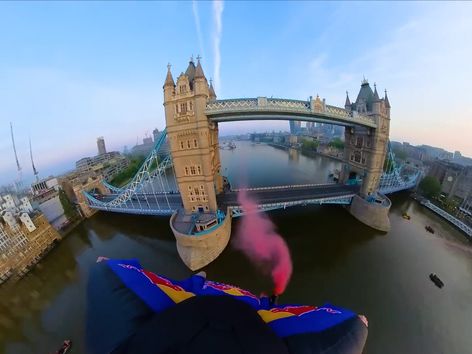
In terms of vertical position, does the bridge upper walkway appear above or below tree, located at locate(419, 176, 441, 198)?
above

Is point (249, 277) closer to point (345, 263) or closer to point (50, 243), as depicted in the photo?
point (345, 263)

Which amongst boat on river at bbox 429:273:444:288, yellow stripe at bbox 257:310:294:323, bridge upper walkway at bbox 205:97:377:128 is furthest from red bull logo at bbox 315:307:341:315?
boat on river at bbox 429:273:444:288

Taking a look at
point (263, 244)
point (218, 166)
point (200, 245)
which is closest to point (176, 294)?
point (200, 245)

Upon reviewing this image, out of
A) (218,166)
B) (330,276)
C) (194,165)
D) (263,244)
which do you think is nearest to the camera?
(330,276)

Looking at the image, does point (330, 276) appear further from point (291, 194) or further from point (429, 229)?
point (429, 229)

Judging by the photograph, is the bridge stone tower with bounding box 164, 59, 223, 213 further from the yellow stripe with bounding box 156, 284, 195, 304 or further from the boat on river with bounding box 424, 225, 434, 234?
the boat on river with bounding box 424, 225, 434, 234

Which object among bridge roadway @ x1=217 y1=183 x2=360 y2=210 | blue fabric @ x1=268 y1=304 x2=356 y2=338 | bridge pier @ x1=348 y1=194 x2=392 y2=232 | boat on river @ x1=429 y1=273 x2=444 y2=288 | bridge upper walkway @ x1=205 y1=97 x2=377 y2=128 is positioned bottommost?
boat on river @ x1=429 y1=273 x2=444 y2=288
